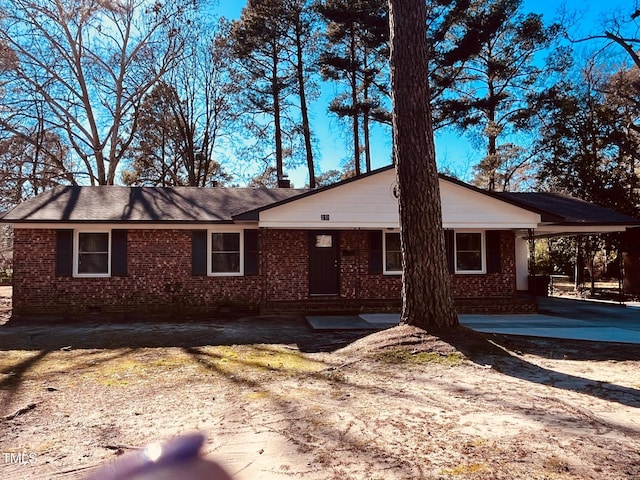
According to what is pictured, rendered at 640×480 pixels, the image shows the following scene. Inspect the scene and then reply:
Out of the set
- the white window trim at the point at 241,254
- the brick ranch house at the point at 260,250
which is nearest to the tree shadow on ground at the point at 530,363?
the brick ranch house at the point at 260,250

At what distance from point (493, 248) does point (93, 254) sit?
11629mm

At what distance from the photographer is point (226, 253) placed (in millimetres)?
12938

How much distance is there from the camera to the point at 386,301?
12.6m

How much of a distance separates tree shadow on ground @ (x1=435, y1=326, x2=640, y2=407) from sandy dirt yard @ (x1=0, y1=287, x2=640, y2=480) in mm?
34

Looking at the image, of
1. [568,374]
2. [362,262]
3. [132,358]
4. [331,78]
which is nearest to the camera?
[568,374]

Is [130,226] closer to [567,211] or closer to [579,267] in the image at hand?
[567,211]

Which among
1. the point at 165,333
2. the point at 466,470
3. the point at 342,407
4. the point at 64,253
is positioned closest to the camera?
the point at 466,470

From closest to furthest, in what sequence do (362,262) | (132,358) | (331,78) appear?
(132,358), (362,262), (331,78)

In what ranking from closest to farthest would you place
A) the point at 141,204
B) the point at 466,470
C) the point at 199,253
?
the point at 466,470, the point at 199,253, the point at 141,204

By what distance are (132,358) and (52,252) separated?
7064mm

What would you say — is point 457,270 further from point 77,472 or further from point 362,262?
point 77,472

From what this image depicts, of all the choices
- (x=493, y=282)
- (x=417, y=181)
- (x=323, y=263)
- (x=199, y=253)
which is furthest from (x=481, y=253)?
(x=199, y=253)

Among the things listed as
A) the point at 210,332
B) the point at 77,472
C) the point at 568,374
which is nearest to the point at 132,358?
the point at 210,332

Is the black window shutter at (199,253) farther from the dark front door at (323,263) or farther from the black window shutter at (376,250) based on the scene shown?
the black window shutter at (376,250)
